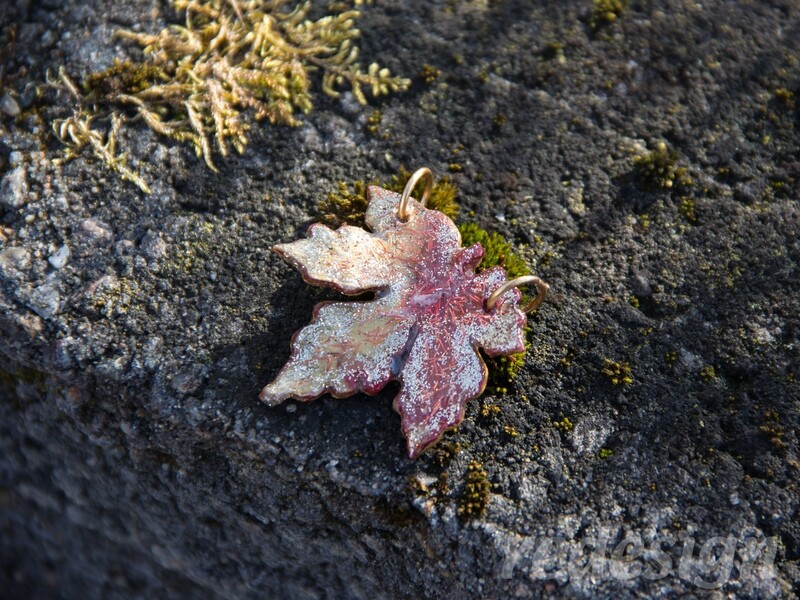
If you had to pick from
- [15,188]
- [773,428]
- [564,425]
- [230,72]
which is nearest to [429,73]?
[230,72]

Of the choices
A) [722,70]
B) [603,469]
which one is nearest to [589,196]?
[722,70]

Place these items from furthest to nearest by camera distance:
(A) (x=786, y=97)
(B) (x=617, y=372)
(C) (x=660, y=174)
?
(A) (x=786, y=97), (C) (x=660, y=174), (B) (x=617, y=372)

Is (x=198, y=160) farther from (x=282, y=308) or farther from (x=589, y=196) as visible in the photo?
(x=589, y=196)

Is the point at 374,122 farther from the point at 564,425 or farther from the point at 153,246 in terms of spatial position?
the point at 564,425

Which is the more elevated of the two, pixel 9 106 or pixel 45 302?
pixel 9 106

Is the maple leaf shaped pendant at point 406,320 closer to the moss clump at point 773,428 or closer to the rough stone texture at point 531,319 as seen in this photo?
the rough stone texture at point 531,319
